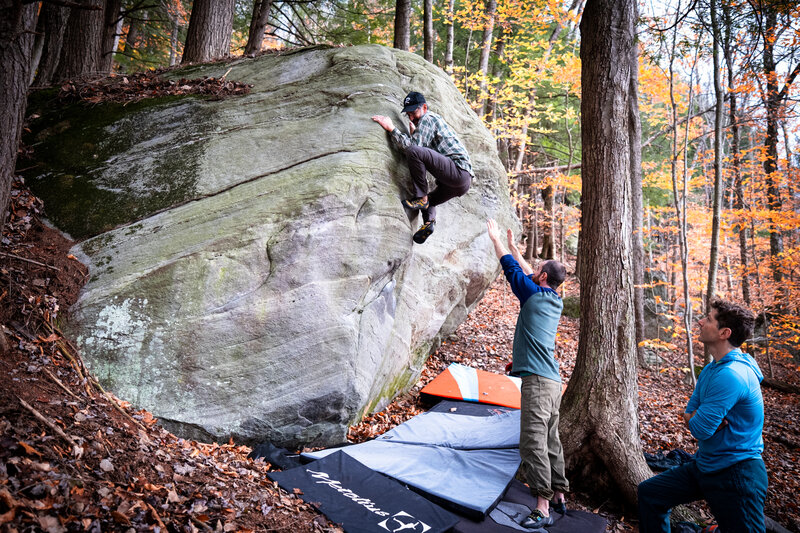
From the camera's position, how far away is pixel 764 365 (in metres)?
14.3

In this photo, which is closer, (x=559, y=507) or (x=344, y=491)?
(x=344, y=491)

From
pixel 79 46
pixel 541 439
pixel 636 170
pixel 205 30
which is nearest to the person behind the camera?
pixel 541 439

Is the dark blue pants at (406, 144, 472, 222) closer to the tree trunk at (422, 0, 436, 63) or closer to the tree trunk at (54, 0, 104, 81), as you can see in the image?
the tree trunk at (54, 0, 104, 81)

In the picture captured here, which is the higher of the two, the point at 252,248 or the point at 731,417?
the point at 252,248

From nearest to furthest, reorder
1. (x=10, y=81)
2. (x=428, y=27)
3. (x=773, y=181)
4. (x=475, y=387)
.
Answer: (x=10, y=81) → (x=475, y=387) → (x=428, y=27) → (x=773, y=181)

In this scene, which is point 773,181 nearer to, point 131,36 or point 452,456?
point 452,456

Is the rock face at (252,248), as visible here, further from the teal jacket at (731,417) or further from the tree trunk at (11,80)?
the teal jacket at (731,417)

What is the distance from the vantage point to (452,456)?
508 centimetres

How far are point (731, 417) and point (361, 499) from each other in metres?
3.15

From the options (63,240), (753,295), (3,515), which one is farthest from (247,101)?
(753,295)

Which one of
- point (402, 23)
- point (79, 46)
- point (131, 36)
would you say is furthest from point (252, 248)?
point (131, 36)

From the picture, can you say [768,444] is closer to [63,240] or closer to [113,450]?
[113,450]

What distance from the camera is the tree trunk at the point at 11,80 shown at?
131 inches

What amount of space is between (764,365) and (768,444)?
9.02 meters
